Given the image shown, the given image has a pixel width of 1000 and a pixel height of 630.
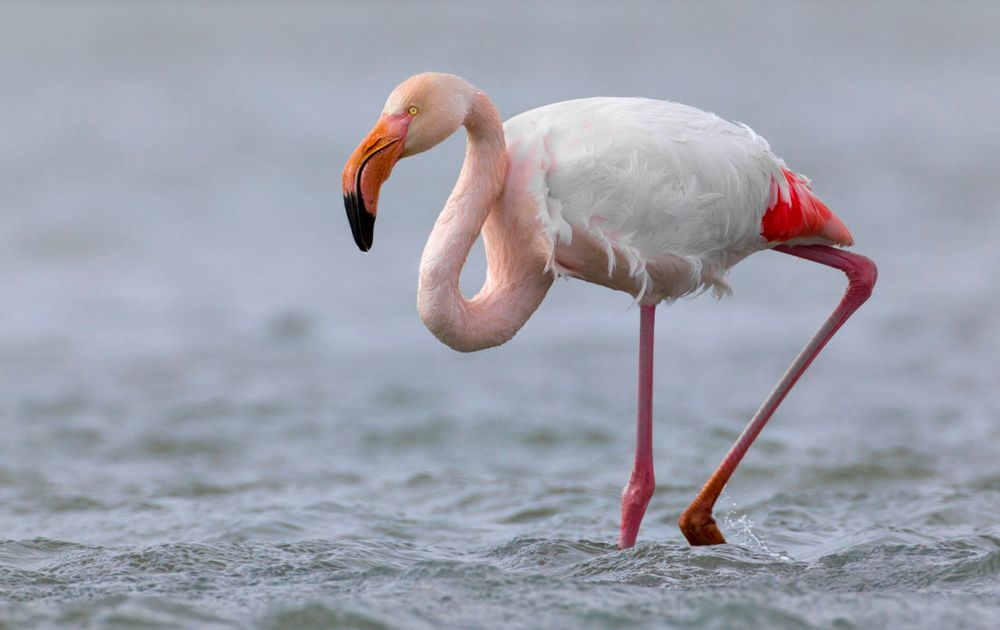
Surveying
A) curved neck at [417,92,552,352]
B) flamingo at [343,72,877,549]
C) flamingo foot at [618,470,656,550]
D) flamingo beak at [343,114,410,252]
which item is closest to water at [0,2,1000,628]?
flamingo foot at [618,470,656,550]

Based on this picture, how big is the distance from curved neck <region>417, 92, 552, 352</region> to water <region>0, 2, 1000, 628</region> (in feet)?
2.96

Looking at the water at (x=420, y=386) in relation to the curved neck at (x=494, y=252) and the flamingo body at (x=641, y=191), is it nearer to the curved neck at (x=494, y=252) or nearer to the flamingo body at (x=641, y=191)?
the curved neck at (x=494, y=252)

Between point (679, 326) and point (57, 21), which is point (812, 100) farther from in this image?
point (57, 21)

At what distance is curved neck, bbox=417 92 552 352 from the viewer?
529cm

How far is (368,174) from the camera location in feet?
16.8

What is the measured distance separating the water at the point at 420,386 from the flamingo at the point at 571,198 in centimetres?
106

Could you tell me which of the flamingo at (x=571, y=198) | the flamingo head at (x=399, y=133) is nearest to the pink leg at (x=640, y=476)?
the flamingo at (x=571, y=198)

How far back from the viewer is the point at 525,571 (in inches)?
230

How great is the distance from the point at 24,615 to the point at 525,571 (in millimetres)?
1917

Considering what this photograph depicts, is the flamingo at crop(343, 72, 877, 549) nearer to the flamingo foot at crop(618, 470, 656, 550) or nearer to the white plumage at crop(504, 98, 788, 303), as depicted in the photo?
the white plumage at crop(504, 98, 788, 303)

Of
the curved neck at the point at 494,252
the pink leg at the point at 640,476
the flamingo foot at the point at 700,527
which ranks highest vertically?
the curved neck at the point at 494,252

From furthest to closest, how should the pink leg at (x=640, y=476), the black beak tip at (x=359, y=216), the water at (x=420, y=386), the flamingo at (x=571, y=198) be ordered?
the pink leg at (x=640, y=476)
the water at (x=420, y=386)
the flamingo at (x=571, y=198)
the black beak tip at (x=359, y=216)

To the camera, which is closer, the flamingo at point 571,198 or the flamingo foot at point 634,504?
the flamingo at point 571,198

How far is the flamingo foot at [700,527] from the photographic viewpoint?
607cm
